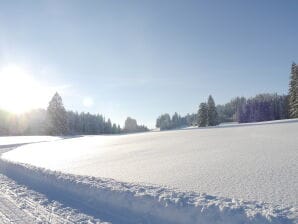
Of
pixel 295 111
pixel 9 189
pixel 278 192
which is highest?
pixel 295 111

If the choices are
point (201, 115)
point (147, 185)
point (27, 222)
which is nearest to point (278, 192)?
point (147, 185)

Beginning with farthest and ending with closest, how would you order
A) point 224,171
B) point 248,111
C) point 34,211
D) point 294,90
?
point 248,111, point 294,90, point 224,171, point 34,211

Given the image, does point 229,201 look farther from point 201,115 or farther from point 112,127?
point 112,127

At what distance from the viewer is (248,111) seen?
108m

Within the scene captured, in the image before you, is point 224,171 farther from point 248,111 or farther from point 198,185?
point 248,111

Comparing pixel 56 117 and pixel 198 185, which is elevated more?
pixel 56 117

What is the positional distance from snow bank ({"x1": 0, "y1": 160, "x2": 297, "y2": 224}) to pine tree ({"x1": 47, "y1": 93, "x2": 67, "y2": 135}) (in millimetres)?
53651

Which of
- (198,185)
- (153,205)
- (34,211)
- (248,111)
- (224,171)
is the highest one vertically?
(248,111)

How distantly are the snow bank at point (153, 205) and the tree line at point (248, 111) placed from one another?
168ft

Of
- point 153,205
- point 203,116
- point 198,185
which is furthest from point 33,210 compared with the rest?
point 203,116

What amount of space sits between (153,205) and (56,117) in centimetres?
5921

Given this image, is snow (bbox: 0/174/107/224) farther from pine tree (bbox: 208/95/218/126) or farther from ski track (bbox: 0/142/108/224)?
pine tree (bbox: 208/95/218/126)

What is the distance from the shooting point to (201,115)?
69.8 m

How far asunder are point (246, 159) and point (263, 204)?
4.56 m
